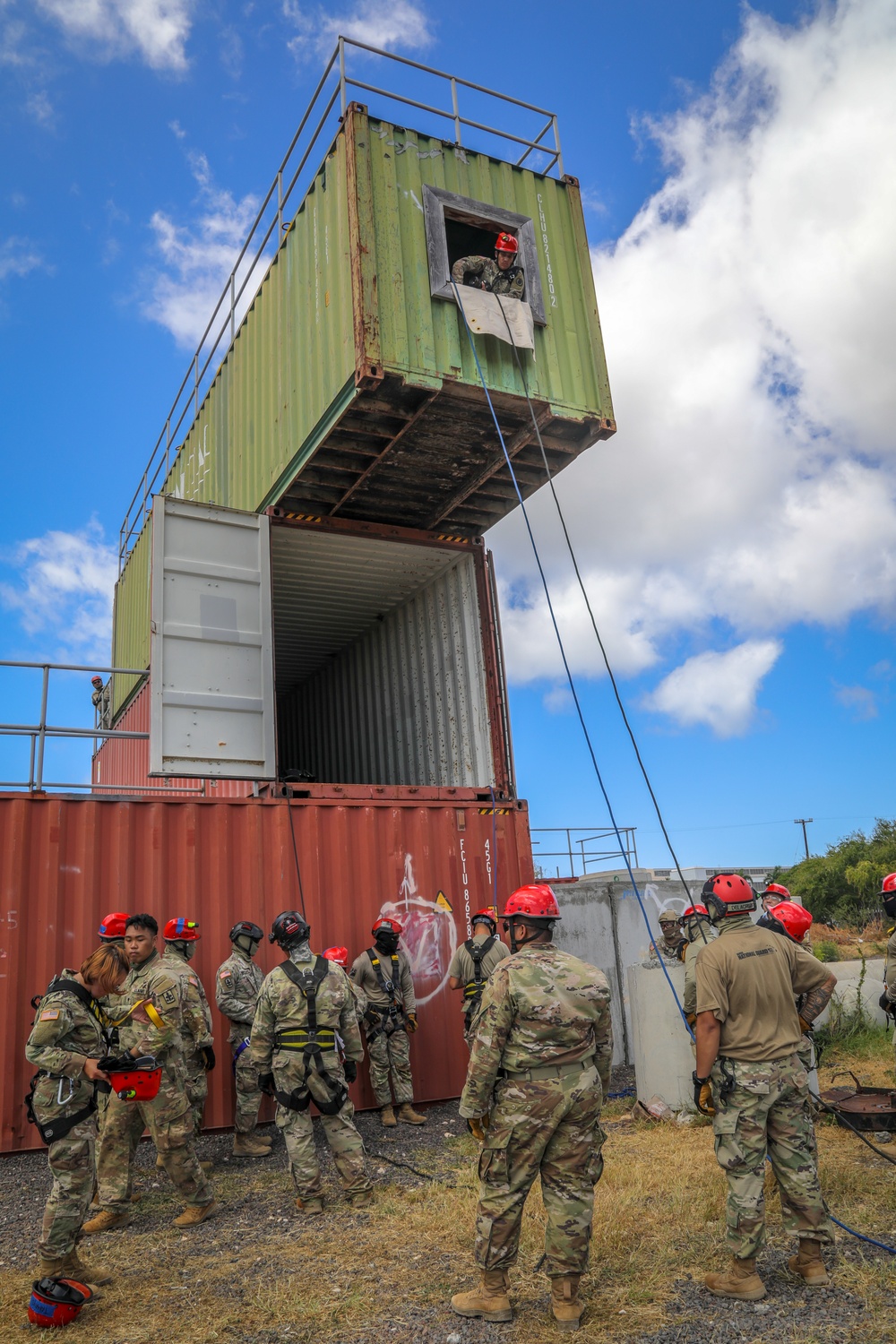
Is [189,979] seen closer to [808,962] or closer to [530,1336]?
A: [530,1336]

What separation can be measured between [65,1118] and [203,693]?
15.7 ft

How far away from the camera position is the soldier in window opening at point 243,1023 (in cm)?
706

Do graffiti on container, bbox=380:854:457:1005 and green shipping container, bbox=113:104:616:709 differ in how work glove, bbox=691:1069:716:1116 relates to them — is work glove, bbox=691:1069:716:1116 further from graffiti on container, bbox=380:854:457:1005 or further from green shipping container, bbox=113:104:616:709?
green shipping container, bbox=113:104:616:709

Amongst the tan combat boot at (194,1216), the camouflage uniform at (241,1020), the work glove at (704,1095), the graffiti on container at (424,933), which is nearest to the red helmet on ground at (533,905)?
the work glove at (704,1095)

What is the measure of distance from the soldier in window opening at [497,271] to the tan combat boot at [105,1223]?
788cm

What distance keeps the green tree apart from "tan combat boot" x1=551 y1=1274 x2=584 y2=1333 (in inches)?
949

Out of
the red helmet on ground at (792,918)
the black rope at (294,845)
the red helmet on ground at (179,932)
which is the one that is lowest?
the red helmet on ground at (792,918)

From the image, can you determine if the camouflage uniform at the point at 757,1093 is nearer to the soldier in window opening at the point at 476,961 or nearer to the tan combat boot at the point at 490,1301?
the tan combat boot at the point at 490,1301

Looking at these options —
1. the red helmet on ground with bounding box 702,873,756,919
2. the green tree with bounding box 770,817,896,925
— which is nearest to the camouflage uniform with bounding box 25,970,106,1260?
the red helmet on ground with bounding box 702,873,756,919

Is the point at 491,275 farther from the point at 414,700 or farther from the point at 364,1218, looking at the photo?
the point at 364,1218

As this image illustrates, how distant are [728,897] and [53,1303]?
11.8 feet

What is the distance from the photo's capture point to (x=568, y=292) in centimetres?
943

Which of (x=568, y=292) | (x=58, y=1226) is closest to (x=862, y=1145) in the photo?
(x=58, y=1226)

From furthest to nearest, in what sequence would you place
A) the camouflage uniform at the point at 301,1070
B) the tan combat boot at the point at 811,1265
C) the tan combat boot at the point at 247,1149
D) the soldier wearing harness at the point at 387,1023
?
the soldier wearing harness at the point at 387,1023
the tan combat boot at the point at 247,1149
the camouflage uniform at the point at 301,1070
the tan combat boot at the point at 811,1265
